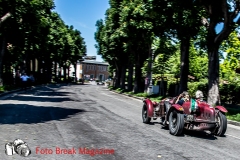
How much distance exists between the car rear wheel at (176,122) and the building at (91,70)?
415ft

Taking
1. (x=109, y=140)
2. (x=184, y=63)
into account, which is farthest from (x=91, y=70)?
(x=109, y=140)

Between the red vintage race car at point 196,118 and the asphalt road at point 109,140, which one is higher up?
the red vintage race car at point 196,118

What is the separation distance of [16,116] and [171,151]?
679cm

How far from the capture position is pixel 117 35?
34.6 metres

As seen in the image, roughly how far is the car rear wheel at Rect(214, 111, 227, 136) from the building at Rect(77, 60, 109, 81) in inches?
4995

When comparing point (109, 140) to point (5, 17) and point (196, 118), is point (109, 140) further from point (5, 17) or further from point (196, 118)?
point (5, 17)

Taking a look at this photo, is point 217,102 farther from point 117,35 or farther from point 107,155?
point 117,35

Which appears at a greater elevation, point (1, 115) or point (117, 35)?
point (117, 35)

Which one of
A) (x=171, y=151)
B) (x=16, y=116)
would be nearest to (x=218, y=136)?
(x=171, y=151)

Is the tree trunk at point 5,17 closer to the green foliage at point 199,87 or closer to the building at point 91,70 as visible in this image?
the green foliage at point 199,87

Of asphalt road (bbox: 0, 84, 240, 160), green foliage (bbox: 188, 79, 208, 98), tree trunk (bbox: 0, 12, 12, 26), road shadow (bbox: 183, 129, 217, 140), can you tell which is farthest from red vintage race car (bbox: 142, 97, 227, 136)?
tree trunk (bbox: 0, 12, 12, 26)

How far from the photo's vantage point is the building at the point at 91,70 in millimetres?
139000

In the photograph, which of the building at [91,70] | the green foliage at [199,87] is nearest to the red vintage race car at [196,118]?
the green foliage at [199,87]

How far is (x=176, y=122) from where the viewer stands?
9.39 metres
